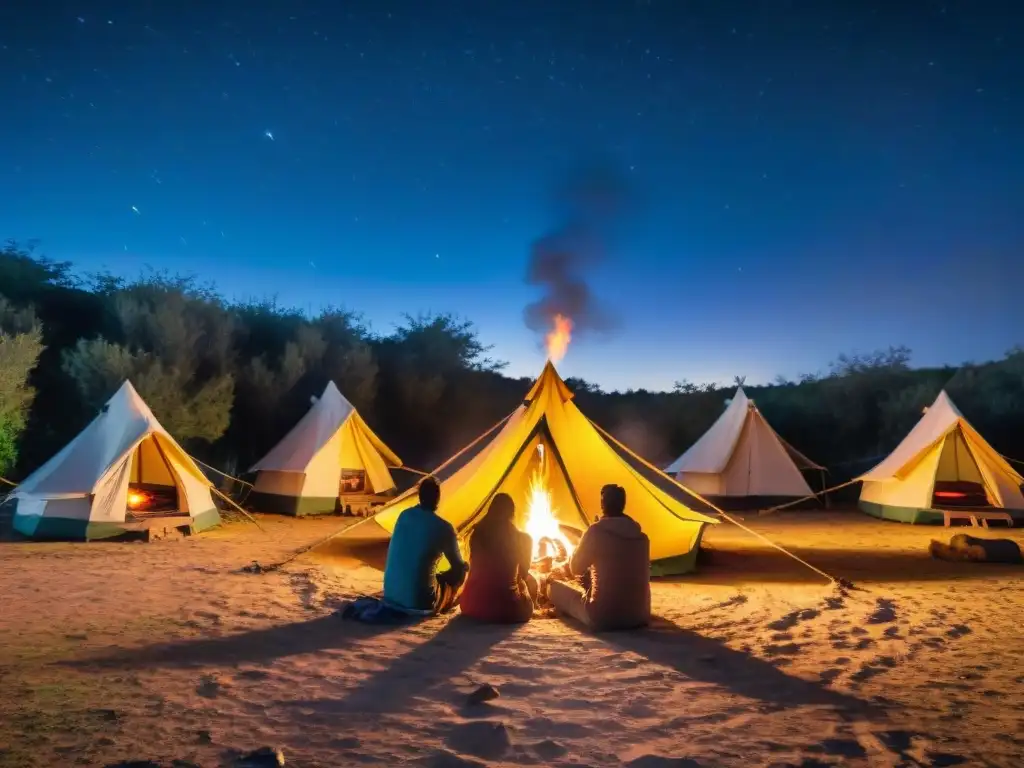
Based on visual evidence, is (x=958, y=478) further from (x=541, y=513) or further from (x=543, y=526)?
(x=543, y=526)

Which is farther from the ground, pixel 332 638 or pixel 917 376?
pixel 917 376

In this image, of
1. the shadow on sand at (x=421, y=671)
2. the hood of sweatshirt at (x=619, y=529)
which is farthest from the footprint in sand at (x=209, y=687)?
the hood of sweatshirt at (x=619, y=529)

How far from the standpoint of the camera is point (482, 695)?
12.7 ft

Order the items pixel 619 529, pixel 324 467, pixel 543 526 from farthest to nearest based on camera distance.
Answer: pixel 324 467
pixel 543 526
pixel 619 529

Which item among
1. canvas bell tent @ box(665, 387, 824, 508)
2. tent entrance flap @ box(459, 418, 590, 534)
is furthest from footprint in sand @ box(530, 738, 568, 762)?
canvas bell tent @ box(665, 387, 824, 508)

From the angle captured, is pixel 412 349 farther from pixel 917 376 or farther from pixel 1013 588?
pixel 1013 588

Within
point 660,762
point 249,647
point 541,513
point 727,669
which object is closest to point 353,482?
point 541,513

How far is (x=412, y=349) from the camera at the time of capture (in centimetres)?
2394

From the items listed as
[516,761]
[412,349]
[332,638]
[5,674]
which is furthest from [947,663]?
[412,349]

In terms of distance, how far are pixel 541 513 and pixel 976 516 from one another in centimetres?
820

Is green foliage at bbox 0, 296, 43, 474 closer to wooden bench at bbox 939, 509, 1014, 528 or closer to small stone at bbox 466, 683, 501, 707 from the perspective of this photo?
→ small stone at bbox 466, 683, 501, 707

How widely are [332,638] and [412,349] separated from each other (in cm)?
1910

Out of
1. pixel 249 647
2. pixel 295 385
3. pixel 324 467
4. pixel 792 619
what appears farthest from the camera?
pixel 295 385

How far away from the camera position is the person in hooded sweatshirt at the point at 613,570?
5199mm
